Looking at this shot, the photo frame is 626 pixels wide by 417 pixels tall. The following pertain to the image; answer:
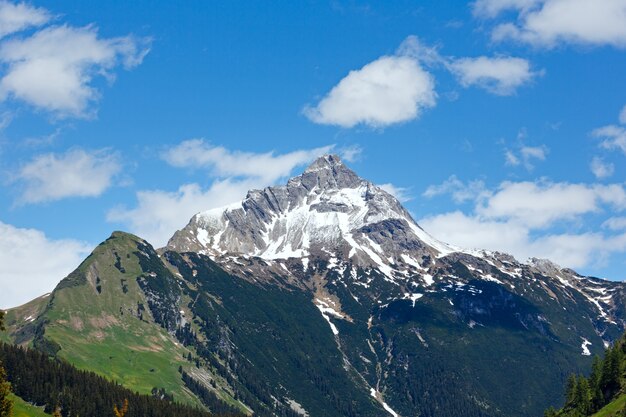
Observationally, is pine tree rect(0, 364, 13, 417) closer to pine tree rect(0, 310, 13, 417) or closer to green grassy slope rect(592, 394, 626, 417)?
pine tree rect(0, 310, 13, 417)

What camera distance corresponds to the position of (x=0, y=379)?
63.7m

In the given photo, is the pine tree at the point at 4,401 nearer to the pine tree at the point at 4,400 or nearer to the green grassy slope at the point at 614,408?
the pine tree at the point at 4,400

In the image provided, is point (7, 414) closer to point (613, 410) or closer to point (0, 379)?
point (0, 379)

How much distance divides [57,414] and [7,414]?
1352 centimetres

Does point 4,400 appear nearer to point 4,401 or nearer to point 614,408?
point 4,401

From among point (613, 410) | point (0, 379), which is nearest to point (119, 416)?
point (0, 379)

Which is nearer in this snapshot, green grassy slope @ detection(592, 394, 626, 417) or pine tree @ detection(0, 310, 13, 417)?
pine tree @ detection(0, 310, 13, 417)

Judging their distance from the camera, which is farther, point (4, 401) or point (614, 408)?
point (614, 408)

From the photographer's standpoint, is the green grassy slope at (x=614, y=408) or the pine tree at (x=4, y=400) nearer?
the pine tree at (x=4, y=400)

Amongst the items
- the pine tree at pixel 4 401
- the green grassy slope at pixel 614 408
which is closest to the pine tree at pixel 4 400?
the pine tree at pixel 4 401

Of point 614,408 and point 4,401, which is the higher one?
point 614,408

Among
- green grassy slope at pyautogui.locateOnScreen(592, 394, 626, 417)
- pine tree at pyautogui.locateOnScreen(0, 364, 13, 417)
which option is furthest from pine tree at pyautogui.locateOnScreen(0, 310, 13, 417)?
green grassy slope at pyautogui.locateOnScreen(592, 394, 626, 417)

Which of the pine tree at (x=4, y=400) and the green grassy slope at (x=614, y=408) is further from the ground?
the green grassy slope at (x=614, y=408)

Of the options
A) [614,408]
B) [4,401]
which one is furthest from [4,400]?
[614,408]
